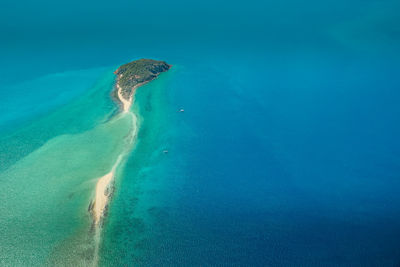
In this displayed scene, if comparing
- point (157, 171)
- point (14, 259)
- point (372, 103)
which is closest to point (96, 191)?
point (157, 171)

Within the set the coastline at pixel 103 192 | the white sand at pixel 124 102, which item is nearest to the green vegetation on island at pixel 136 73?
the white sand at pixel 124 102

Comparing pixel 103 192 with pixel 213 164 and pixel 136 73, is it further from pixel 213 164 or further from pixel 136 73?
pixel 136 73

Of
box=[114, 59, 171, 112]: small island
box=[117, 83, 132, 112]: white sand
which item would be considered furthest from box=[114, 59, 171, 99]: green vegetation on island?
box=[117, 83, 132, 112]: white sand

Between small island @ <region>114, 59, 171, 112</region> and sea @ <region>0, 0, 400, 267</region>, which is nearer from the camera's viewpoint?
sea @ <region>0, 0, 400, 267</region>

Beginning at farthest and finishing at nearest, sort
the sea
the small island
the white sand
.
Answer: the small island < the white sand < the sea

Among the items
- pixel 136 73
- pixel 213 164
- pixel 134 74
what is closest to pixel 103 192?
pixel 213 164

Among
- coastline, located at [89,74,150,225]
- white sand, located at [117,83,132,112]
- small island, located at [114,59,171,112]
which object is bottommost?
coastline, located at [89,74,150,225]

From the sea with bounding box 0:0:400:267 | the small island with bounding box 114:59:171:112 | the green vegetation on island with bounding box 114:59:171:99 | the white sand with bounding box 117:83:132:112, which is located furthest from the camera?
the green vegetation on island with bounding box 114:59:171:99

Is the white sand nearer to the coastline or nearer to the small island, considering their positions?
the small island
